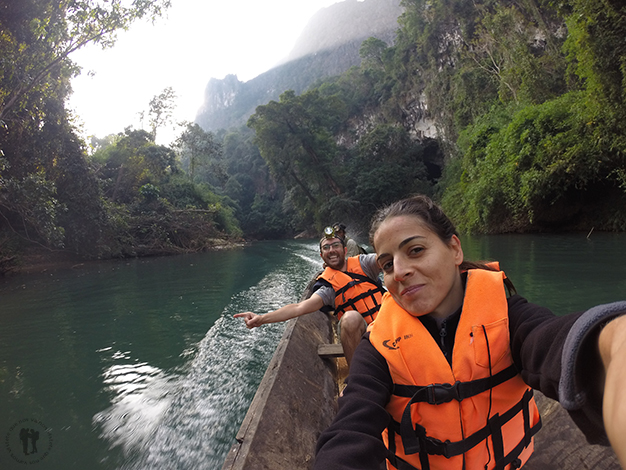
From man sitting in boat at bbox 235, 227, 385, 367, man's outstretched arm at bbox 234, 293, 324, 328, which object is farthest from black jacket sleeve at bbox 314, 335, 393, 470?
man sitting in boat at bbox 235, 227, 385, 367

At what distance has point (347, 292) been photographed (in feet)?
8.80

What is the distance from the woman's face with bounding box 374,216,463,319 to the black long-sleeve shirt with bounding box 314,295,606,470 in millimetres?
82

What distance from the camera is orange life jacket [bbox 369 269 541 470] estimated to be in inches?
39.5

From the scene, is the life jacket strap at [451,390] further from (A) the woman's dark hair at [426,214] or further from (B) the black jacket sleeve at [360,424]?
(A) the woman's dark hair at [426,214]

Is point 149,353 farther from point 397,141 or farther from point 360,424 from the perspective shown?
point 397,141

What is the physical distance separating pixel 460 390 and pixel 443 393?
0.16 ft

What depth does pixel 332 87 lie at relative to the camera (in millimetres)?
35188

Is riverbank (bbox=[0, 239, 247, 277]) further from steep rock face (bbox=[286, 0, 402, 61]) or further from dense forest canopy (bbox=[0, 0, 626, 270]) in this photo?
steep rock face (bbox=[286, 0, 402, 61])

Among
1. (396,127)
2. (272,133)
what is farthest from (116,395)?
(396,127)

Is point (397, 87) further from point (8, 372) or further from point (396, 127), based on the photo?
point (8, 372)

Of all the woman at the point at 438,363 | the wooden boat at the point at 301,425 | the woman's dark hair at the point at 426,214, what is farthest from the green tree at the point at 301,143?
the woman at the point at 438,363

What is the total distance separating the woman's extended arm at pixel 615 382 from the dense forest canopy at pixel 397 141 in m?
9.28

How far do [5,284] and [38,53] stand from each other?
19.8ft

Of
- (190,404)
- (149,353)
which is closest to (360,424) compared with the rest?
(190,404)
